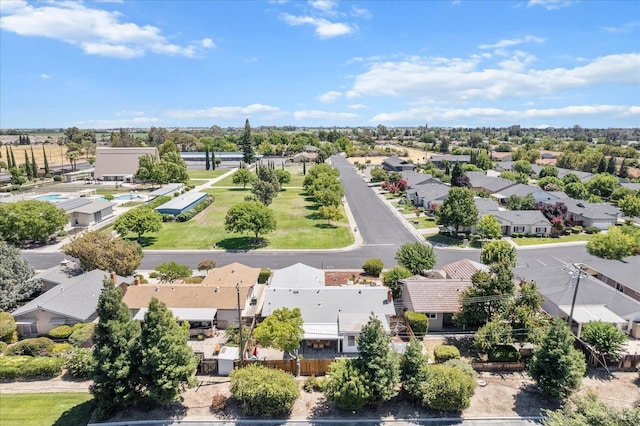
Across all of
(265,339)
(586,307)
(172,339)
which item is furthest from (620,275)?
(172,339)

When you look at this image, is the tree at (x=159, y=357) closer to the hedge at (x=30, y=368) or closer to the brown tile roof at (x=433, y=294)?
the hedge at (x=30, y=368)

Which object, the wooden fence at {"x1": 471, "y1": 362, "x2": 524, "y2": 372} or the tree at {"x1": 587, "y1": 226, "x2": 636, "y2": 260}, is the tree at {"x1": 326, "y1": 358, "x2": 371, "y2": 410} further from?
the tree at {"x1": 587, "y1": 226, "x2": 636, "y2": 260}

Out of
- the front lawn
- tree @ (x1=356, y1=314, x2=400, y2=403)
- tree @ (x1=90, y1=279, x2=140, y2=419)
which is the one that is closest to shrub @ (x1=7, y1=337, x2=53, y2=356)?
tree @ (x1=90, y1=279, x2=140, y2=419)

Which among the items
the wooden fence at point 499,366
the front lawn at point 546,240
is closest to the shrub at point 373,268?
the wooden fence at point 499,366

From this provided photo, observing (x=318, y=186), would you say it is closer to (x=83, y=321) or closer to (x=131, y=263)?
(x=131, y=263)

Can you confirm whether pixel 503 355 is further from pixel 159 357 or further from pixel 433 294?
pixel 159 357

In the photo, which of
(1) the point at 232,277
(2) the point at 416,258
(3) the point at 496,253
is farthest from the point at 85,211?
(3) the point at 496,253
